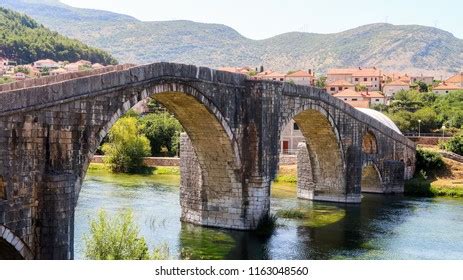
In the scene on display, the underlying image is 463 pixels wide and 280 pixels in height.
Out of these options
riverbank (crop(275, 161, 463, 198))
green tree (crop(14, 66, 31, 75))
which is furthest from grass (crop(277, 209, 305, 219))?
green tree (crop(14, 66, 31, 75))

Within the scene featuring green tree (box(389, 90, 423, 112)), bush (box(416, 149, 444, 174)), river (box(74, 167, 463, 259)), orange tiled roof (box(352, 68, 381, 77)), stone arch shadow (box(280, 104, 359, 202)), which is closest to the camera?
river (box(74, 167, 463, 259))

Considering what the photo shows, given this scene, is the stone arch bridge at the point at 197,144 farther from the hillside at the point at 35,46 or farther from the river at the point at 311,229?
the hillside at the point at 35,46

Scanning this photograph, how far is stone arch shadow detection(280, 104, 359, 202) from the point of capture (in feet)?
109

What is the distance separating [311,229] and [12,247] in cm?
1507

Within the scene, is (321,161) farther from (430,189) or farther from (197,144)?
(197,144)

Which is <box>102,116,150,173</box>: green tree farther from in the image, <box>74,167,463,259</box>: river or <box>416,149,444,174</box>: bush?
<box>416,149,444,174</box>: bush

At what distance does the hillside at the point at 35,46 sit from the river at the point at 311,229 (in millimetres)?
90061

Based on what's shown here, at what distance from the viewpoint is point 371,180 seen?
3894 centimetres

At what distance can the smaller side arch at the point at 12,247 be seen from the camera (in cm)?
1402

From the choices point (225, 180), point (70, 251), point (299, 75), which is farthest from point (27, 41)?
point (70, 251)

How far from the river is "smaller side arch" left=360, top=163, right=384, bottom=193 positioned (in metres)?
1.08

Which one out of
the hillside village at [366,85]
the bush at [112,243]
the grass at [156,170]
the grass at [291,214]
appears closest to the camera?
the bush at [112,243]

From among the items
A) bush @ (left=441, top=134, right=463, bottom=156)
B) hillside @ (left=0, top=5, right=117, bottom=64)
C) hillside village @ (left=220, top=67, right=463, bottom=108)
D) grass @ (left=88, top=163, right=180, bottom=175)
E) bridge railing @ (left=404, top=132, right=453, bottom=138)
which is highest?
hillside @ (left=0, top=5, right=117, bottom=64)

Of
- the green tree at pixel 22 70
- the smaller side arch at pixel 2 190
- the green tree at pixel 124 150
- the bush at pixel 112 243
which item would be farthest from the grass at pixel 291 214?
the green tree at pixel 22 70
